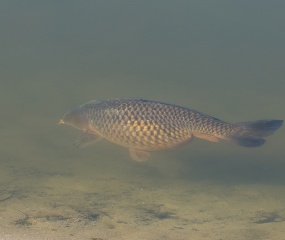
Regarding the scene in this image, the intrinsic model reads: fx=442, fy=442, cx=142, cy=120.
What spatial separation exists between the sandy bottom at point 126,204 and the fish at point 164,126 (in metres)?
0.52

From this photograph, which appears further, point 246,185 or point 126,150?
point 126,150

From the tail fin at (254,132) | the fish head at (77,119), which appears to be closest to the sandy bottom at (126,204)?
the fish head at (77,119)

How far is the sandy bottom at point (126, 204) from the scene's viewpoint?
3.06 metres

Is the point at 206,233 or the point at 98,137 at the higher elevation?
the point at 98,137

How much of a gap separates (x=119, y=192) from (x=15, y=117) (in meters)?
3.31

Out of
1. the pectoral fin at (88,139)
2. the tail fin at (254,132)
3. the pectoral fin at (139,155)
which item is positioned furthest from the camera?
the pectoral fin at (88,139)

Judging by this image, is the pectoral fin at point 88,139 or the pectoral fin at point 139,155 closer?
the pectoral fin at point 139,155

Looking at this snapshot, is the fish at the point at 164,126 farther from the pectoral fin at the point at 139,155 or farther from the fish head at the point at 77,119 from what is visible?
the fish head at the point at 77,119

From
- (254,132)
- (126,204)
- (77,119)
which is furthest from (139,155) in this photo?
(254,132)

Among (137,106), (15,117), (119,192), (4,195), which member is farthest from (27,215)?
(15,117)

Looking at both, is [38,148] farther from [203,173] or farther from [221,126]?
[221,126]

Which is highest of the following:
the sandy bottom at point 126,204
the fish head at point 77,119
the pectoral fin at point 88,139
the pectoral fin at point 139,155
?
the fish head at point 77,119

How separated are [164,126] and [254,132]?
0.97 metres

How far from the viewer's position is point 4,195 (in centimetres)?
399
